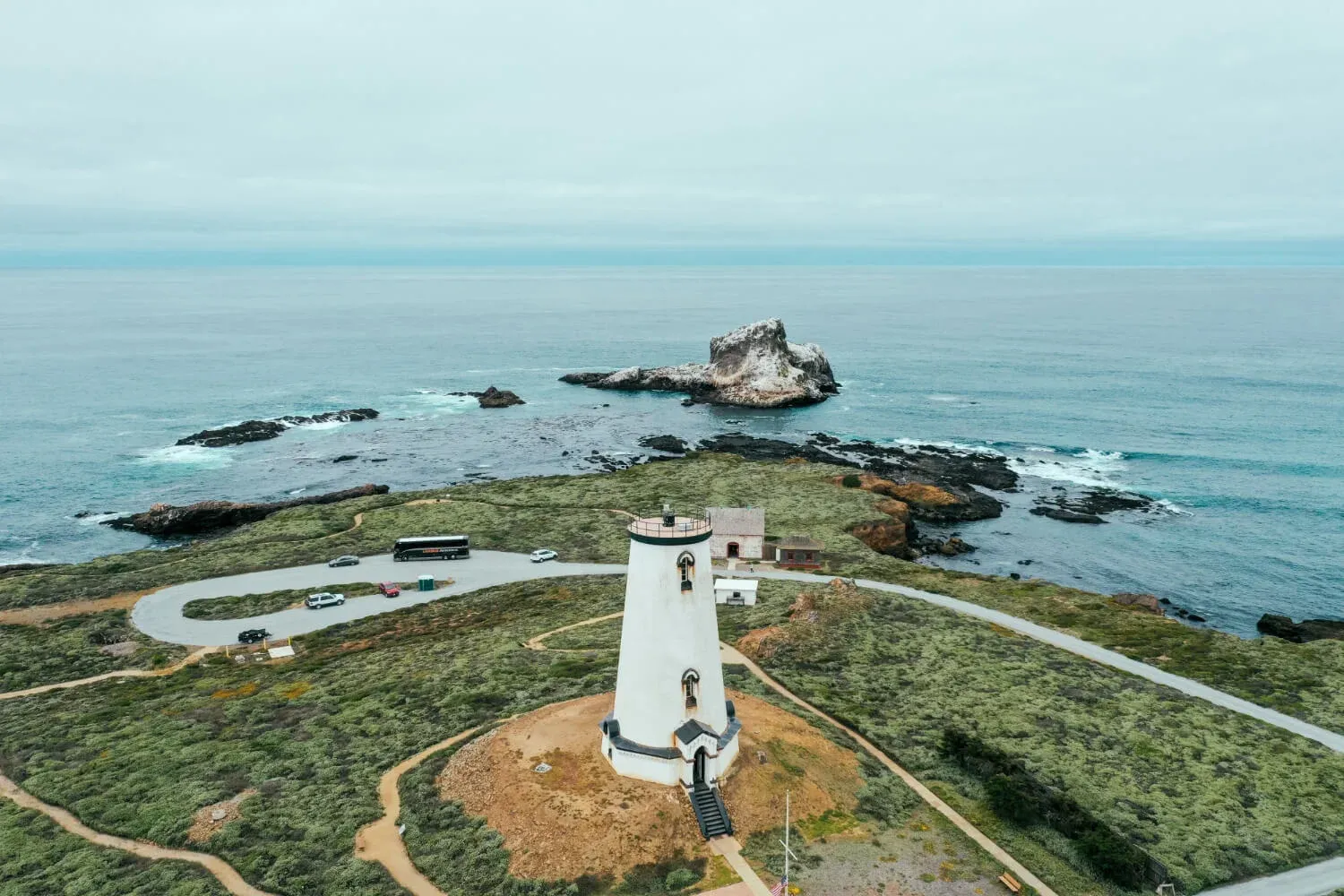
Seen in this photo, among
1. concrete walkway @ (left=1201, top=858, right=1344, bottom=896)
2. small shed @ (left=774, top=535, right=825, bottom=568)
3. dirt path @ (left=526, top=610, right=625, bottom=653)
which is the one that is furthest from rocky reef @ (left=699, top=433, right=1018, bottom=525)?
concrete walkway @ (left=1201, top=858, right=1344, bottom=896)

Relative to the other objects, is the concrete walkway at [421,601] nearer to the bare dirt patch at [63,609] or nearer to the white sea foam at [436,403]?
the bare dirt patch at [63,609]

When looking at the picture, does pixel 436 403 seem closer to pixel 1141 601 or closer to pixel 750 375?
pixel 750 375

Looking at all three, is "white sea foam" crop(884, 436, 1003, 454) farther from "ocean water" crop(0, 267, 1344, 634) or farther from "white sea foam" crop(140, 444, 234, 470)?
"white sea foam" crop(140, 444, 234, 470)

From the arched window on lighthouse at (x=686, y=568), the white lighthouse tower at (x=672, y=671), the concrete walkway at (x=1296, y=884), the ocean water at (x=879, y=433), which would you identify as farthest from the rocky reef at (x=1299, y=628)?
the arched window on lighthouse at (x=686, y=568)

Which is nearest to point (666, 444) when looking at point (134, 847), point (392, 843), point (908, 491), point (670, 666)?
point (908, 491)

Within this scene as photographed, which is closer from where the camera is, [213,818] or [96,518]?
[213,818]

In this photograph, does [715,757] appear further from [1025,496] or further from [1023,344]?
[1023,344]
